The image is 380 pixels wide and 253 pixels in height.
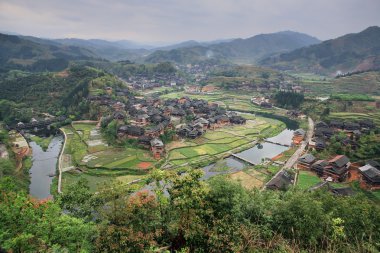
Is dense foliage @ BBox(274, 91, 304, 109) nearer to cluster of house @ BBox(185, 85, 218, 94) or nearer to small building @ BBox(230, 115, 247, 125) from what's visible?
small building @ BBox(230, 115, 247, 125)

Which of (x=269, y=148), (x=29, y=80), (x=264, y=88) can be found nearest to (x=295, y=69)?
(x=264, y=88)

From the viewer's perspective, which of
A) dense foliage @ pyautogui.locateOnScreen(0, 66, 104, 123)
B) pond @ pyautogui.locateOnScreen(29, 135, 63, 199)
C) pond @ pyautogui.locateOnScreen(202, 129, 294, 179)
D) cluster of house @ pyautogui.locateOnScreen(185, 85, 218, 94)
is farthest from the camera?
cluster of house @ pyautogui.locateOnScreen(185, 85, 218, 94)

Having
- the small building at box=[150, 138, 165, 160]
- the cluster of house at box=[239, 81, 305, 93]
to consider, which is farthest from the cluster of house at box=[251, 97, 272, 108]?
the small building at box=[150, 138, 165, 160]

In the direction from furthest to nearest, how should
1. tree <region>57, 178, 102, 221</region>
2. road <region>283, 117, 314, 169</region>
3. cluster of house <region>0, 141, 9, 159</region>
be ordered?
road <region>283, 117, 314, 169</region>
cluster of house <region>0, 141, 9, 159</region>
tree <region>57, 178, 102, 221</region>

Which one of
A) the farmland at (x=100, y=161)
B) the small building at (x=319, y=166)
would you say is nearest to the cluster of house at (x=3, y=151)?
the farmland at (x=100, y=161)

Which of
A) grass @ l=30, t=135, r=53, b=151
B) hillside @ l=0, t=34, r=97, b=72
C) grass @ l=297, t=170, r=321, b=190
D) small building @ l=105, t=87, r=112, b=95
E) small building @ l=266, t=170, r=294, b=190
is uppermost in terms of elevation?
hillside @ l=0, t=34, r=97, b=72

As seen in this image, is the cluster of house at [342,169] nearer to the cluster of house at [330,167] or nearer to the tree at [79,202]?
the cluster of house at [330,167]

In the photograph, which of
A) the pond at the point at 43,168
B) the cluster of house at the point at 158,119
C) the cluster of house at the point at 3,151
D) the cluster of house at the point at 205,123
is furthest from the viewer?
the cluster of house at the point at 205,123

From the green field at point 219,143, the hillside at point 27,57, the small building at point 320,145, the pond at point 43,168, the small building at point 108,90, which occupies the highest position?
the hillside at point 27,57
